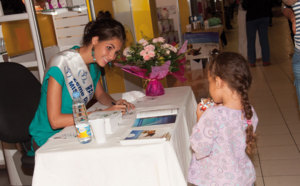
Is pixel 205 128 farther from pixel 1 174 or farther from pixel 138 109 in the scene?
pixel 1 174

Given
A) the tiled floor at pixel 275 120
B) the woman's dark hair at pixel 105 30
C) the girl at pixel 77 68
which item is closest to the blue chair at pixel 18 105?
the girl at pixel 77 68

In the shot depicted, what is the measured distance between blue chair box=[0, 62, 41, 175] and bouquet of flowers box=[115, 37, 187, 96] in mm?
655

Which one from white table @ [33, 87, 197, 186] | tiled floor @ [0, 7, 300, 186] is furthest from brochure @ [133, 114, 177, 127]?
tiled floor @ [0, 7, 300, 186]

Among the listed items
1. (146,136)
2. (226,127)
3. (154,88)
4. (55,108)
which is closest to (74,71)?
(55,108)

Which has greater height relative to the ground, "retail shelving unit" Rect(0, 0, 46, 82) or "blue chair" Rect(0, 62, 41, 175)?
"retail shelving unit" Rect(0, 0, 46, 82)

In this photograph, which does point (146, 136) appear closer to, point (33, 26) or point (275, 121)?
point (33, 26)

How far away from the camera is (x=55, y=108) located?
1.97 metres

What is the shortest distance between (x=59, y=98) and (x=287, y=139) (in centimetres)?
219

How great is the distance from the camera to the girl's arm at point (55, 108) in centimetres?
197

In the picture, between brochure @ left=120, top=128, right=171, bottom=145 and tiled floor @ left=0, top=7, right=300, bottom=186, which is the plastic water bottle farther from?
tiled floor @ left=0, top=7, right=300, bottom=186

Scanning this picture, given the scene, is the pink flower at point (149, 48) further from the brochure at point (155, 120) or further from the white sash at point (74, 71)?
the brochure at point (155, 120)

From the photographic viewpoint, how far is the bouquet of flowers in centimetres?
228

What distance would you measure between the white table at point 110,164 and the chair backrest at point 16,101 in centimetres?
63

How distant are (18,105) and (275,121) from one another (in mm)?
2597
